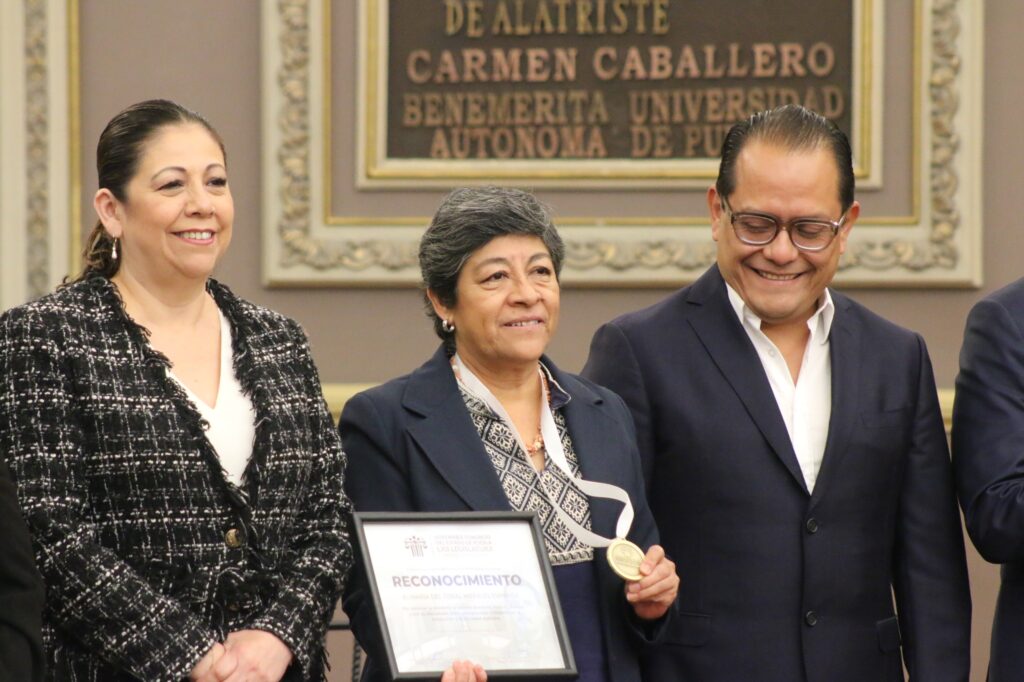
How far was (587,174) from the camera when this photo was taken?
5.09 metres

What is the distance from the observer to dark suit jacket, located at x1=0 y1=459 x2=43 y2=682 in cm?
218

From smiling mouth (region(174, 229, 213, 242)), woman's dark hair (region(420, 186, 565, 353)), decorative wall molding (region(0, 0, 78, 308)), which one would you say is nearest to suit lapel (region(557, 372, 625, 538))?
woman's dark hair (region(420, 186, 565, 353))

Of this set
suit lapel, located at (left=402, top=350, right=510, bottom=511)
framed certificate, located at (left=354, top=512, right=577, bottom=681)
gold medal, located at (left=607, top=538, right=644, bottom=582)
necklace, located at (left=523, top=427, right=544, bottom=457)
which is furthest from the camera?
necklace, located at (left=523, top=427, right=544, bottom=457)

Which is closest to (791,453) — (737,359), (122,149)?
(737,359)

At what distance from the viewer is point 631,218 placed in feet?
16.7

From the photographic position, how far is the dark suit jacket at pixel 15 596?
7.16 ft

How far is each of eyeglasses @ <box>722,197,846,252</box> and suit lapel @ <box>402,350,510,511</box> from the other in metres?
0.64

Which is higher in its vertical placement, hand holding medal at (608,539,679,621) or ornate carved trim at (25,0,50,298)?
ornate carved trim at (25,0,50,298)

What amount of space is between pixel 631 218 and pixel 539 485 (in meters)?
2.35

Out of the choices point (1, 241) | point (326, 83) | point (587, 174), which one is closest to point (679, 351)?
point (587, 174)

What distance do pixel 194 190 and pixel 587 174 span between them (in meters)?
2.42

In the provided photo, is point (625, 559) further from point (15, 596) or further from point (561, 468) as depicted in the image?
point (15, 596)

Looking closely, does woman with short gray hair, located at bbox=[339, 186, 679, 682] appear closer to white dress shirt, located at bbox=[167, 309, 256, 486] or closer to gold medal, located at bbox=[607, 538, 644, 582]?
gold medal, located at bbox=[607, 538, 644, 582]

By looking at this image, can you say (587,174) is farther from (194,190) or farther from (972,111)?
(194,190)
